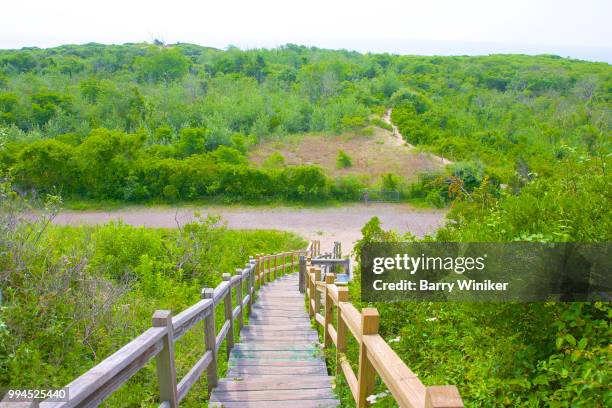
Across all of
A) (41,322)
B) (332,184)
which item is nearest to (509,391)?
(41,322)

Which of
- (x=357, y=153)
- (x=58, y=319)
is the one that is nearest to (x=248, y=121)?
(x=357, y=153)

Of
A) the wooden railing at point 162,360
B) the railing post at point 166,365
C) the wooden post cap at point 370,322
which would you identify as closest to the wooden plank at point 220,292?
the wooden railing at point 162,360

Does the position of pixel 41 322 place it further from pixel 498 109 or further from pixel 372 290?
pixel 498 109

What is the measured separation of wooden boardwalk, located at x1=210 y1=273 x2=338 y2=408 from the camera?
3.63 m

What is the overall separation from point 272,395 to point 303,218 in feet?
68.9

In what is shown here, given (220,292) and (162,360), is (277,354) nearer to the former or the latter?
(220,292)

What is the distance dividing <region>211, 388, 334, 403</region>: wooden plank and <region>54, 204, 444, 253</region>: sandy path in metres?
16.3

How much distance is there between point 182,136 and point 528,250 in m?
32.2

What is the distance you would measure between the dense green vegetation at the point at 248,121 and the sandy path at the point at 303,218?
1.68 meters

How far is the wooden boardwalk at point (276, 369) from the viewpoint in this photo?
3.63 metres

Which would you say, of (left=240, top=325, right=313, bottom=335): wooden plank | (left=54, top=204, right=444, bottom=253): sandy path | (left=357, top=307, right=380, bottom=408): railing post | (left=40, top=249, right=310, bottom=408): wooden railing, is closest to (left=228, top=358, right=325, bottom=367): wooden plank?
(left=40, top=249, right=310, bottom=408): wooden railing

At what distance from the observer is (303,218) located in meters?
24.7

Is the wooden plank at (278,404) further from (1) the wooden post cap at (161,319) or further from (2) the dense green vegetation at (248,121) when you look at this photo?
(2) the dense green vegetation at (248,121)

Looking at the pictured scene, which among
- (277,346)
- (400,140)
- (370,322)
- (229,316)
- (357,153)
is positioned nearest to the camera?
(370,322)
